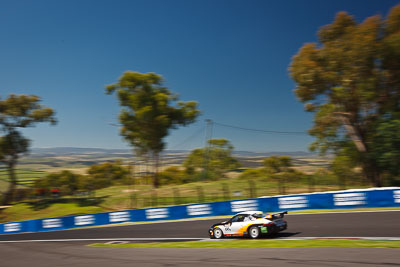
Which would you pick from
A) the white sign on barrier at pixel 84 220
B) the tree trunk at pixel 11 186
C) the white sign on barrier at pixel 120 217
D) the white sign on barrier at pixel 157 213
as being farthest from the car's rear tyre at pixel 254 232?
the tree trunk at pixel 11 186

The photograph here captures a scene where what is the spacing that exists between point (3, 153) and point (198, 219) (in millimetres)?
32024

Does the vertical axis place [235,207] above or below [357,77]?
below

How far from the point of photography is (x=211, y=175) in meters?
54.9

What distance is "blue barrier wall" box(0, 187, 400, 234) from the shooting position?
→ 18.5m

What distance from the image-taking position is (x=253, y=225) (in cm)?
1359

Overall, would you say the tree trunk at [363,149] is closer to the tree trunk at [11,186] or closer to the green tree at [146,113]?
the green tree at [146,113]

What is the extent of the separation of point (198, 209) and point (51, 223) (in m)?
13.6

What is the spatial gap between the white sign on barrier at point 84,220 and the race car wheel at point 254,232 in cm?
1832

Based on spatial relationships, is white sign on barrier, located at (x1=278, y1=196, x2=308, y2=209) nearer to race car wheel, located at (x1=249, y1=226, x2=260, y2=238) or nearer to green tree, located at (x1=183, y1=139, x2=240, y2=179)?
race car wheel, located at (x1=249, y1=226, x2=260, y2=238)

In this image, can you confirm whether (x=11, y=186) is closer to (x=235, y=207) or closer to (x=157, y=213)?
(x=157, y=213)

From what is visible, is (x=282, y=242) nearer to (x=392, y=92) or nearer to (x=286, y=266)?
(x=286, y=266)

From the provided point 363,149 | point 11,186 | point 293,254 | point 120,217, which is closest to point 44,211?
point 11,186

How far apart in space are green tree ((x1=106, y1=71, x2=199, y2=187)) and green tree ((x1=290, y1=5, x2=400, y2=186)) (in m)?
21.2

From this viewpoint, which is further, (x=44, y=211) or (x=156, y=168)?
(x=156, y=168)
